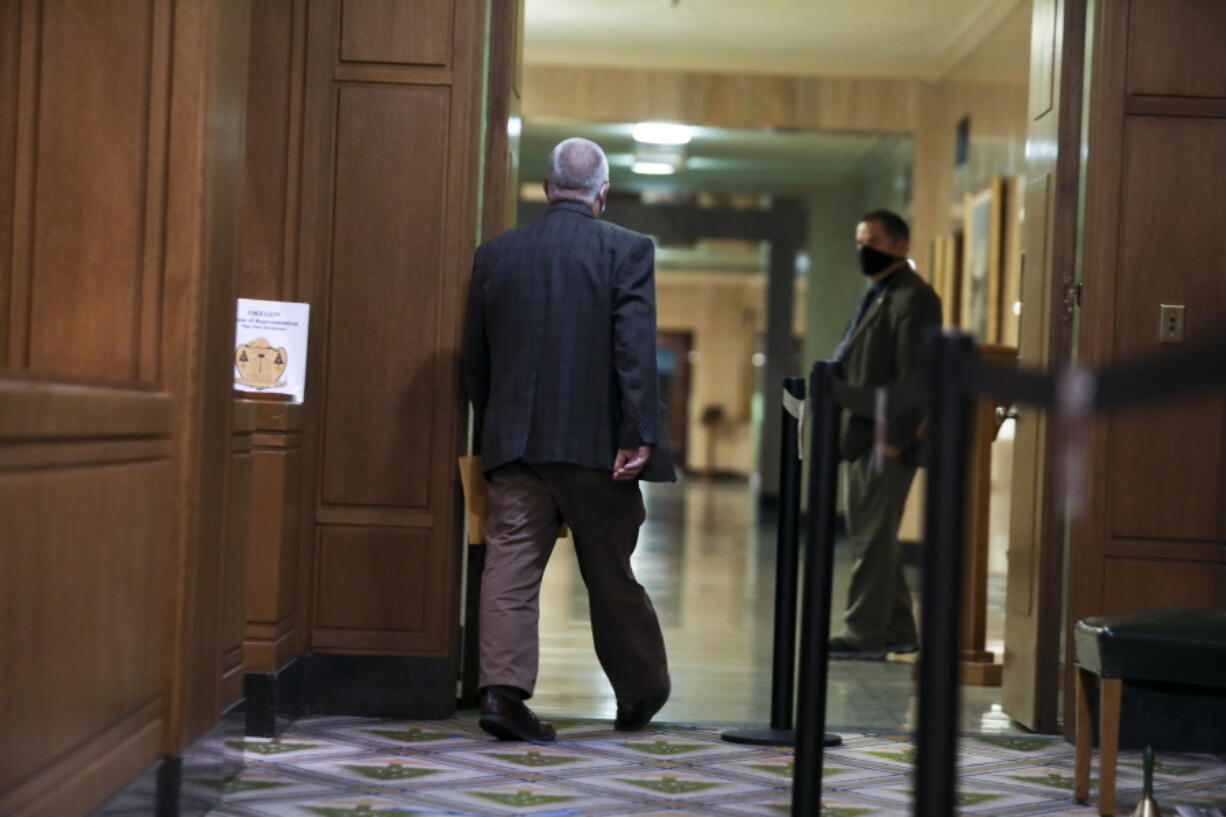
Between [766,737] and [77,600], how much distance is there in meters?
2.20

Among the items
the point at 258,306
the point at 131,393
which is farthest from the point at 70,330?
the point at 258,306

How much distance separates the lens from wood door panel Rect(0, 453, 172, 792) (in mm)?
2303

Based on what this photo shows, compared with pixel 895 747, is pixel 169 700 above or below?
above

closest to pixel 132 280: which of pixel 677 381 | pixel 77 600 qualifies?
pixel 77 600

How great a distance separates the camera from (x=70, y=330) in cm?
298

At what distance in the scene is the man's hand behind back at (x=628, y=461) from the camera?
13.8ft

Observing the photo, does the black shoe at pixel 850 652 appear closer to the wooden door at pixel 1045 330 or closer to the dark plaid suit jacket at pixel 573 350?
the wooden door at pixel 1045 330

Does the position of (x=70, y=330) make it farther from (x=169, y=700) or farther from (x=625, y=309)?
(x=625, y=309)

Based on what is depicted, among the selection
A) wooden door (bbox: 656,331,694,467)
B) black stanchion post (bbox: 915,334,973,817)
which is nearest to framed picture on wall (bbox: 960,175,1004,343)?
black stanchion post (bbox: 915,334,973,817)

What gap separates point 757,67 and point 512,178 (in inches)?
242

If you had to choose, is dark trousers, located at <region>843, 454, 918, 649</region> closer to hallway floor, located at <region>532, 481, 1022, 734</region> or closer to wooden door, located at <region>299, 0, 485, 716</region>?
hallway floor, located at <region>532, 481, 1022, 734</region>

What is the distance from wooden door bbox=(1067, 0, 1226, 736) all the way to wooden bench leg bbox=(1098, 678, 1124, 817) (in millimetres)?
1040

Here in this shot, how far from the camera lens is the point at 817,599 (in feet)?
9.37

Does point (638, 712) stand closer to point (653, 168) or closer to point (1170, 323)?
point (1170, 323)
